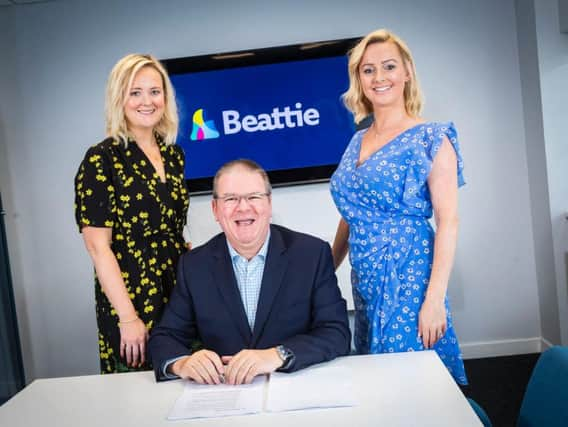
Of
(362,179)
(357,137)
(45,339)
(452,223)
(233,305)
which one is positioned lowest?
(45,339)

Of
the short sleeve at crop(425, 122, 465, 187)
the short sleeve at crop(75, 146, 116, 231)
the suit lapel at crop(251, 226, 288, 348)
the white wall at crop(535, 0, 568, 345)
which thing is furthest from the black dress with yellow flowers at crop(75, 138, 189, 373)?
the white wall at crop(535, 0, 568, 345)

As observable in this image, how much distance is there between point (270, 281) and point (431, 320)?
560mm

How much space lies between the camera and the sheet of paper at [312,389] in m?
1.24

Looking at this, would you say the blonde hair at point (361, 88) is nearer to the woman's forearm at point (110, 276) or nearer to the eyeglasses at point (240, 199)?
the eyeglasses at point (240, 199)

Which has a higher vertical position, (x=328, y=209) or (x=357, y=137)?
(x=357, y=137)

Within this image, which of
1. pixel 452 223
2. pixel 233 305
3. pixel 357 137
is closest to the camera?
pixel 233 305

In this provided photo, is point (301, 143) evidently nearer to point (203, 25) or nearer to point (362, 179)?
point (203, 25)

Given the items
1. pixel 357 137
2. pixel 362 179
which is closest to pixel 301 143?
pixel 357 137

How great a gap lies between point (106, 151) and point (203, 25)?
2022 mm

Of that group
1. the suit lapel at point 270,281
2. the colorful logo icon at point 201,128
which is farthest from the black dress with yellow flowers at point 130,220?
the colorful logo icon at point 201,128

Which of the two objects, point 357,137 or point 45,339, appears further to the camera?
point 45,339

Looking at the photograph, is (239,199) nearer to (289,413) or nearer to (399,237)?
(399,237)

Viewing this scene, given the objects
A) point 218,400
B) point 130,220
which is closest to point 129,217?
point 130,220

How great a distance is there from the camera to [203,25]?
3.65 meters
